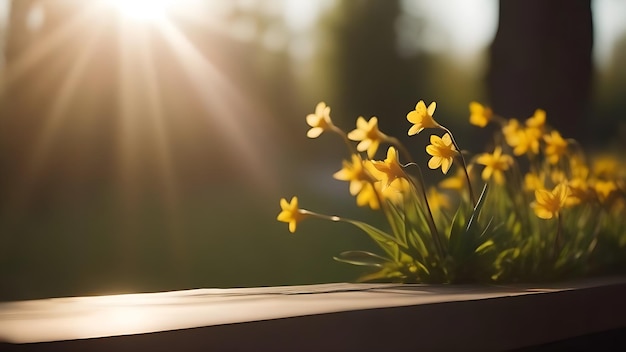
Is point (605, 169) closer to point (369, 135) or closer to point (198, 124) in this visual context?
point (369, 135)

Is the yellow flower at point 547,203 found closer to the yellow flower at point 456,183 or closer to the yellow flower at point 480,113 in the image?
the yellow flower at point 480,113

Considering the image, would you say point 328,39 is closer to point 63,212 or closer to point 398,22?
point 398,22

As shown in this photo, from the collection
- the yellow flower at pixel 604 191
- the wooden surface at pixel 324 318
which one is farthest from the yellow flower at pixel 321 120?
the yellow flower at pixel 604 191

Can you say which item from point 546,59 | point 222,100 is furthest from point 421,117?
point 222,100

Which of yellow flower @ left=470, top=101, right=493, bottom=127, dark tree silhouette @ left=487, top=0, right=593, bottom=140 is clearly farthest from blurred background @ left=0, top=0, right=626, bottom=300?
yellow flower @ left=470, top=101, right=493, bottom=127

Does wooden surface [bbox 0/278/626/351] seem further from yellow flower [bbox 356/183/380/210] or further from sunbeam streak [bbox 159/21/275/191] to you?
sunbeam streak [bbox 159/21/275/191]

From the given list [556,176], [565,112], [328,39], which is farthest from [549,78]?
[328,39]

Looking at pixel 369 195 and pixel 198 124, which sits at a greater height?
pixel 198 124
